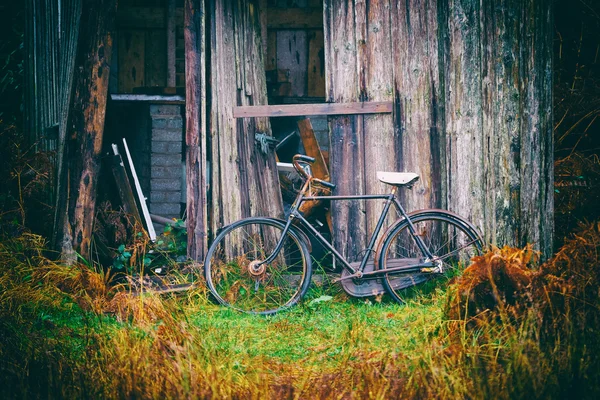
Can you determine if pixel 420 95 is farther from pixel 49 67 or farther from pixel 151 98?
pixel 49 67

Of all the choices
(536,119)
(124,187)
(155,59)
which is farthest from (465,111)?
(155,59)

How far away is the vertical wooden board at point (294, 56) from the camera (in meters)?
8.53

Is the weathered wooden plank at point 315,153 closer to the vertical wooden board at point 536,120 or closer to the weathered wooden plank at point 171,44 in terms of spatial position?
the vertical wooden board at point 536,120

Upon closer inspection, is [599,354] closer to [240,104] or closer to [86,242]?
[240,104]

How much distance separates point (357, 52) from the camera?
5887 mm

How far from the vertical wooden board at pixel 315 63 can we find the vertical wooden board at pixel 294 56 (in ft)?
0.20

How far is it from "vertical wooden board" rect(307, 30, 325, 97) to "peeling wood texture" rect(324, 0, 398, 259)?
2.56 meters

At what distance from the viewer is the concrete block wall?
25.9ft

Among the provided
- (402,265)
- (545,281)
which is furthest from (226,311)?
(545,281)

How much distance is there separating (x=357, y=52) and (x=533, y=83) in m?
1.67

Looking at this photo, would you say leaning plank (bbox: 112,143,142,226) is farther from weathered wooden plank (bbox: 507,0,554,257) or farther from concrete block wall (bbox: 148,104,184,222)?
weathered wooden plank (bbox: 507,0,554,257)


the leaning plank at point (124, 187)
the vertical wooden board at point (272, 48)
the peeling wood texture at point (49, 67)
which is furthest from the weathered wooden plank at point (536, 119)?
the peeling wood texture at point (49, 67)

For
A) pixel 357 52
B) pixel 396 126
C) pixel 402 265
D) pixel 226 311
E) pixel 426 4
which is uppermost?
pixel 426 4

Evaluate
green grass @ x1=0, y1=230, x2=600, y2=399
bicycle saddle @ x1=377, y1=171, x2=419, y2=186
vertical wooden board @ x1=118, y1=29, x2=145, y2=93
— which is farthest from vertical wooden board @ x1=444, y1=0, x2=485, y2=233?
vertical wooden board @ x1=118, y1=29, x2=145, y2=93
